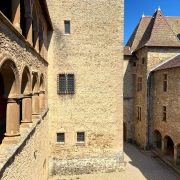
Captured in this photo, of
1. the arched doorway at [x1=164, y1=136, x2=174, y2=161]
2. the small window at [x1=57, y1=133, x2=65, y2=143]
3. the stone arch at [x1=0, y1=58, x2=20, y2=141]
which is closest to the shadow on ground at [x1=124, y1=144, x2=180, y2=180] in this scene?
the arched doorway at [x1=164, y1=136, x2=174, y2=161]

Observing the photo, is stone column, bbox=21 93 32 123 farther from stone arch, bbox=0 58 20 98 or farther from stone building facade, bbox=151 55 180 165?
stone building facade, bbox=151 55 180 165

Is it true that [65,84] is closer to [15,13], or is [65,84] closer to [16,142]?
[15,13]

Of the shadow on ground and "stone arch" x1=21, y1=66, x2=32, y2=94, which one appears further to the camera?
the shadow on ground

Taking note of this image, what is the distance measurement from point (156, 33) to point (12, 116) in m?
17.6

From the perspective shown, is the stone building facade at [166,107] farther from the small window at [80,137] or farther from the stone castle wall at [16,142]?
the stone castle wall at [16,142]

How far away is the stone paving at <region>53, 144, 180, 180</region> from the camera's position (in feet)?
47.8

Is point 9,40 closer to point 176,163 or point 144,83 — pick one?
point 176,163

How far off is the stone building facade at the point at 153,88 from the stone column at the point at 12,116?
12875 mm

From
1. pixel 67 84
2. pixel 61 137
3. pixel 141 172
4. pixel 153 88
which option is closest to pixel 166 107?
pixel 153 88

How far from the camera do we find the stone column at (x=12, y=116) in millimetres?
6102

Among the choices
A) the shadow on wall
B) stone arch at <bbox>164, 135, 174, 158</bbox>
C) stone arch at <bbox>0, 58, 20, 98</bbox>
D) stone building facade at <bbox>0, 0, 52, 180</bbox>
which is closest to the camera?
stone building facade at <bbox>0, 0, 52, 180</bbox>

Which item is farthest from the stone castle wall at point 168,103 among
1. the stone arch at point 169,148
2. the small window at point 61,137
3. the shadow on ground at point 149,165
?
the small window at point 61,137

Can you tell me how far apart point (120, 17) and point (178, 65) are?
205 inches

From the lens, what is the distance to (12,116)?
244 inches
